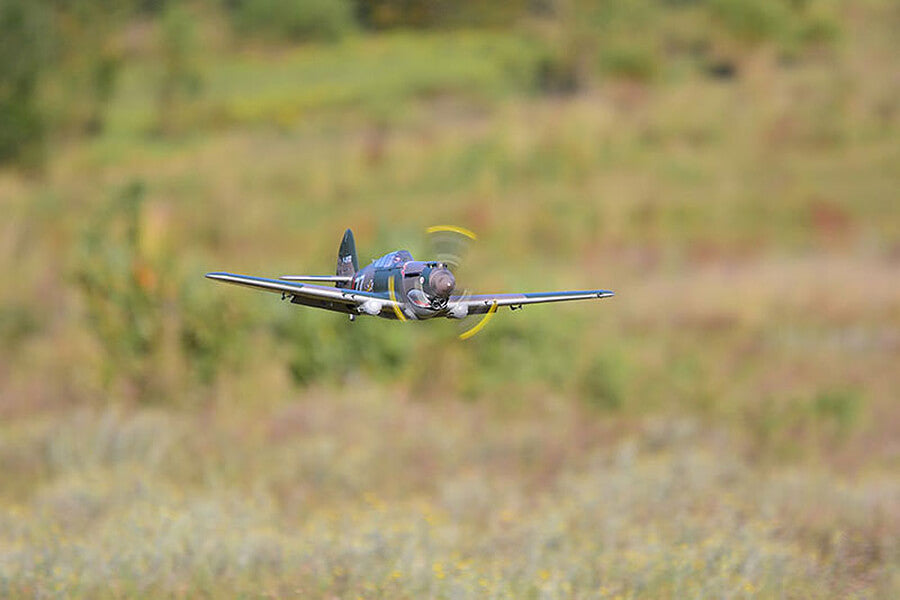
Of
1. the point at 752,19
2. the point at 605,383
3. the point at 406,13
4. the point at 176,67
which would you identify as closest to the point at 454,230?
the point at 406,13

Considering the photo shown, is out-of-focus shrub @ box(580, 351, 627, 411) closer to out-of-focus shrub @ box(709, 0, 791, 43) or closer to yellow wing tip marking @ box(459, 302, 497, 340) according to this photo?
out-of-focus shrub @ box(709, 0, 791, 43)

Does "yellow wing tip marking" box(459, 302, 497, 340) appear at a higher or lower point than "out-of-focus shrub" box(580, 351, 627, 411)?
lower

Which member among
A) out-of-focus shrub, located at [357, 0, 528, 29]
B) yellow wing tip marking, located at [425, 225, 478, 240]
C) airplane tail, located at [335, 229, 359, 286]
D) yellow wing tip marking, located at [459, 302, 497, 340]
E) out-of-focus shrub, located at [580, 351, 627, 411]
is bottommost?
yellow wing tip marking, located at [459, 302, 497, 340]

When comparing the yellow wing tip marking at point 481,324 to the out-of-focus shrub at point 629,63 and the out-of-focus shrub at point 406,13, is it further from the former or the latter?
the out-of-focus shrub at point 629,63

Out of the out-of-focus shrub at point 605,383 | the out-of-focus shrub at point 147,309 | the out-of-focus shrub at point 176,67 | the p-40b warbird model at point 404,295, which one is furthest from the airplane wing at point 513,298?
the out-of-focus shrub at point 605,383

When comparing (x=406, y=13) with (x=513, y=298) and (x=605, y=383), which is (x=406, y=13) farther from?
(x=605, y=383)

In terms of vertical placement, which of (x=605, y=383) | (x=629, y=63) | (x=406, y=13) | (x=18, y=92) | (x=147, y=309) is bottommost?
(x=406, y=13)

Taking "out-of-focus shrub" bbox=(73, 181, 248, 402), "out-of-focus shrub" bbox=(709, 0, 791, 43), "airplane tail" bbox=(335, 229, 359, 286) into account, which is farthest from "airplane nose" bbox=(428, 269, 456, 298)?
"out-of-focus shrub" bbox=(709, 0, 791, 43)
